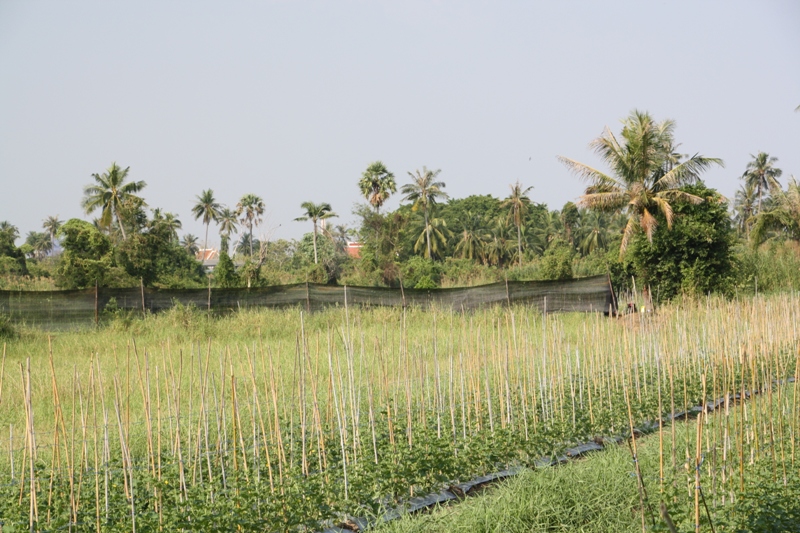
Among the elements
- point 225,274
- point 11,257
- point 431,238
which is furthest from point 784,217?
point 11,257

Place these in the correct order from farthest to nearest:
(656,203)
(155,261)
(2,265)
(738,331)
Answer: (2,265), (155,261), (656,203), (738,331)

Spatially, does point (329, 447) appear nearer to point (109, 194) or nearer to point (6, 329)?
point (6, 329)

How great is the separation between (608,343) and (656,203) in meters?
10.6

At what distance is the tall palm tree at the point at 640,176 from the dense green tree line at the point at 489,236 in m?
0.03

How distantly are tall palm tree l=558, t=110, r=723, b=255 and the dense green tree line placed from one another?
29 millimetres

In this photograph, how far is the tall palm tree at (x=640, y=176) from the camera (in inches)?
679

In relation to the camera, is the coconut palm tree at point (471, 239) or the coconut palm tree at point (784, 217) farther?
the coconut palm tree at point (471, 239)

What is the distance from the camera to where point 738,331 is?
916 cm

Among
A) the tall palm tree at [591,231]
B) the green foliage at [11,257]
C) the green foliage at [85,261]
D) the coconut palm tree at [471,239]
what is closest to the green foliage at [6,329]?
the green foliage at [85,261]

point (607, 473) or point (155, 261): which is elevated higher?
point (155, 261)

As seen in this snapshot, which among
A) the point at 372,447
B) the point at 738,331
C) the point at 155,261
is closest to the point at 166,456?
the point at 372,447

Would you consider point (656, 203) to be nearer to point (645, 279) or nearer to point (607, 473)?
point (645, 279)

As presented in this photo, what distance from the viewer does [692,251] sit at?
17.7 metres

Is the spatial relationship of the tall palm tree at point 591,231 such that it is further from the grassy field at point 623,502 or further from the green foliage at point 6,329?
the grassy field at point 623,502
